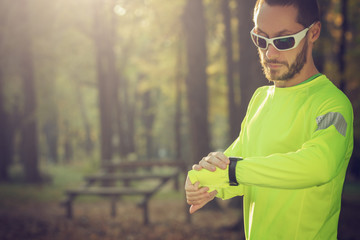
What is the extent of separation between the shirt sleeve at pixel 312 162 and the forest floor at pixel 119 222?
5.56m

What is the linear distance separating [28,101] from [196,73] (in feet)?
35.2

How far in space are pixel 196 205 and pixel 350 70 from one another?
35.2ft

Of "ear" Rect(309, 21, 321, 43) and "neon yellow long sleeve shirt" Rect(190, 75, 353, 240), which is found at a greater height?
"ear" Rect(309, 21, 321, 43)

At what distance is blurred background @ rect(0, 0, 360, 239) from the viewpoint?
836cm

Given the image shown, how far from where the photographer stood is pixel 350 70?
11453 millimetres

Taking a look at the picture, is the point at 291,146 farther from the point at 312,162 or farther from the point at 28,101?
the point at 28,101

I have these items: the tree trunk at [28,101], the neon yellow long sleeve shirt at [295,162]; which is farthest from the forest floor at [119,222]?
the neon yellow long sleeve shirt at [295,162]

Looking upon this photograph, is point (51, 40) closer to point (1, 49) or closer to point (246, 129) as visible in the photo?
point (1, 49)

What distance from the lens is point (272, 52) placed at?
6.39 ft

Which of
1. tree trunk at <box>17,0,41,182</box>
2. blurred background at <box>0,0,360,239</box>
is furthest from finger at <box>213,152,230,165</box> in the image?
tree trunk at <box>17,0,41,182</box>

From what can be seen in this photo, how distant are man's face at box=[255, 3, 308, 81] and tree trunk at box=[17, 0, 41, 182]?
16.4m

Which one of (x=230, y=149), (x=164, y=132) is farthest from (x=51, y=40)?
(x=164, y=132)

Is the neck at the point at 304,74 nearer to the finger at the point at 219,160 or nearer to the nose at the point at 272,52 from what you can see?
the nose at the point at 272,52

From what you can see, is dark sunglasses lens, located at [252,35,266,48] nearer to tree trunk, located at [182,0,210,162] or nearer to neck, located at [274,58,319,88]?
neck, located at [274,58,319,88]
